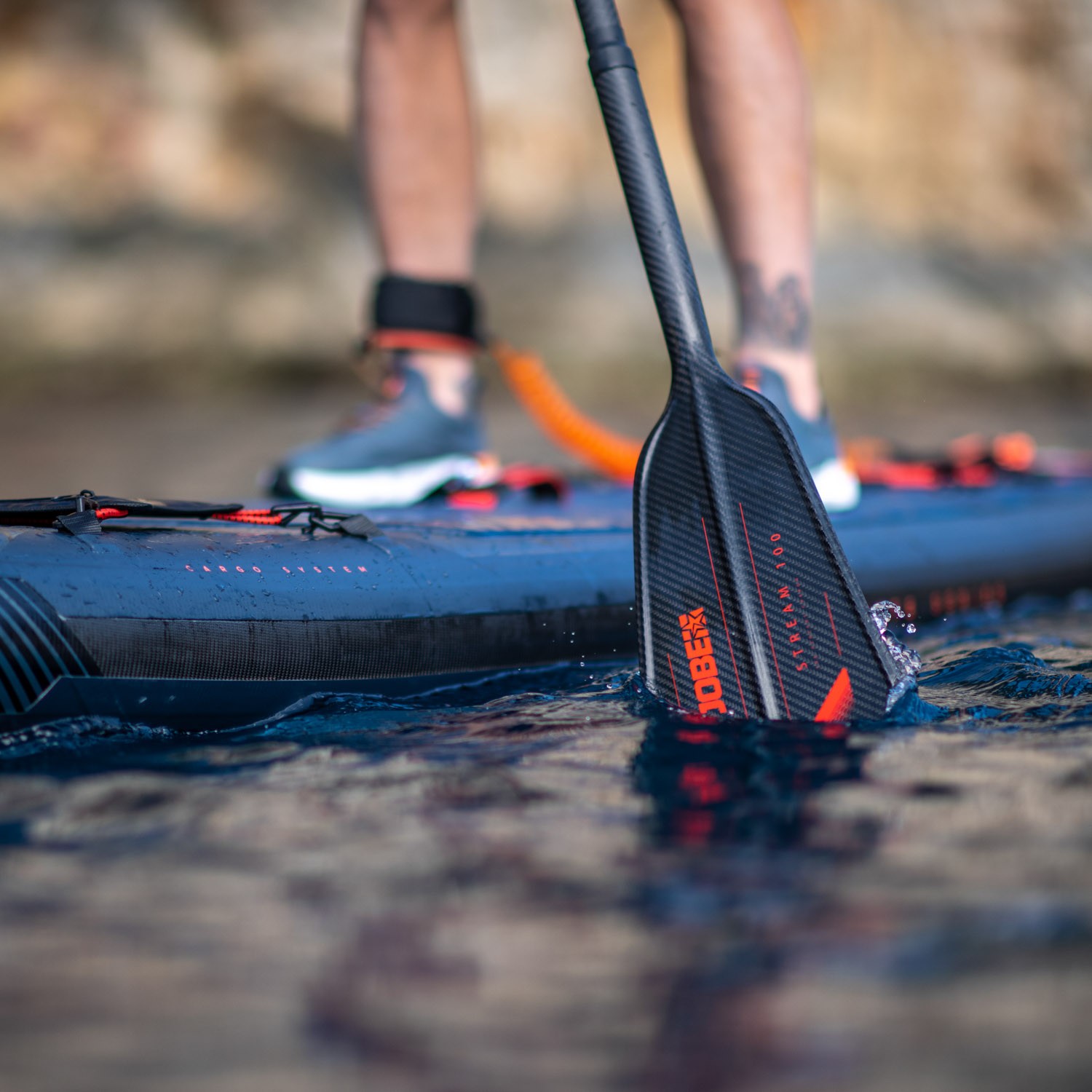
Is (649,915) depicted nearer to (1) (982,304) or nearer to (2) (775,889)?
(2) (775,889)

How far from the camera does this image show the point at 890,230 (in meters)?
7.36

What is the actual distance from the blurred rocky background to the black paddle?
16.0 feet

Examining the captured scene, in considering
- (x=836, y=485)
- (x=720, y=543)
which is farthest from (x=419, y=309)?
(x=720, y=543)

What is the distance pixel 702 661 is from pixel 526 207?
6200mm

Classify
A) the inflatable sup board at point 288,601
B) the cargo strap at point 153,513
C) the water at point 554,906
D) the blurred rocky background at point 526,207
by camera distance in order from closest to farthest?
the water at point 554,906 → the inflatable sup board at point 288,601 → the cargo strap at point 153,513 → the blurred rocky background at point 526,207

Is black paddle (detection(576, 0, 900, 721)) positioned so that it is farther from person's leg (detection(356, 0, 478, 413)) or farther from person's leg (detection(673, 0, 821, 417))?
person's leg (detection(356, 0, 478, 413))

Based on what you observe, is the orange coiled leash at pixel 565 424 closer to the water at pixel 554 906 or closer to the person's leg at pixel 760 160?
the person's leg at pixel 760 160

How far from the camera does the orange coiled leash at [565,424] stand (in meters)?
2.57

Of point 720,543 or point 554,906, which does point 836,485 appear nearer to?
point 720,543

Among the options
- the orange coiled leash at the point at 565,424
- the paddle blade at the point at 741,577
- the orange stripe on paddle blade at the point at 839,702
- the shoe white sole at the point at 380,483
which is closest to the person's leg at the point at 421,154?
the shoe white sole at the point at 380,483

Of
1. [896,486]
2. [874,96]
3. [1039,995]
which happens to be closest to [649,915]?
[1039,995]

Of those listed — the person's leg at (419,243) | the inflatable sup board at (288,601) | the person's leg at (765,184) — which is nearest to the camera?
the inflatable sup board at (288,601)

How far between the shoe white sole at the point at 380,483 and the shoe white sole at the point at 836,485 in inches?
Result: 18.8

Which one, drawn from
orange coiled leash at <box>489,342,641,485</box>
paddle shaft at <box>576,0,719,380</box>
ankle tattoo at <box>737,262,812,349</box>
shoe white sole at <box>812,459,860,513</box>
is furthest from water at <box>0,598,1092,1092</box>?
orange coiled leash at <box>489,342,641,485</box>
